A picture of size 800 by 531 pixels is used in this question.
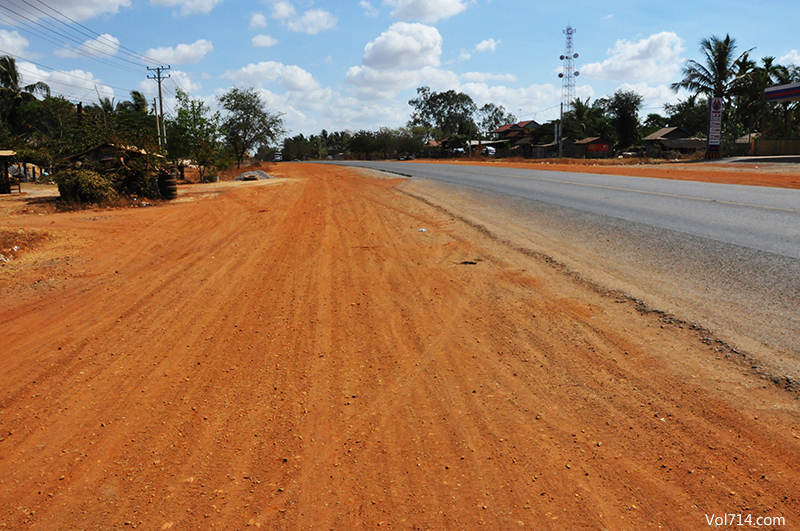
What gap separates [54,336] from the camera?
540 cm

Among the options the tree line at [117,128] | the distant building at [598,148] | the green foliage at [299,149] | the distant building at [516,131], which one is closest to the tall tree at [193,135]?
the tree line at [117,128]

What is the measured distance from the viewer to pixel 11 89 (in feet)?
183

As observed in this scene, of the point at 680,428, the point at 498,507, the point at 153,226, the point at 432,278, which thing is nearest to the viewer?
the point at 498,507

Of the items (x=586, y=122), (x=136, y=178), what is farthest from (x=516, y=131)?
(x=136, y=178)

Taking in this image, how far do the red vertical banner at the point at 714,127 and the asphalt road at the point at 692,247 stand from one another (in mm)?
30233

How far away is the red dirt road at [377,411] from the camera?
2855 millimetres

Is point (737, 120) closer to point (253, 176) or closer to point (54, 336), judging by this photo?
point (253, 176)

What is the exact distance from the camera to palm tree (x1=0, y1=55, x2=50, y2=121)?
182ft

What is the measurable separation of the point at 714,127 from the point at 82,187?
1714 inches

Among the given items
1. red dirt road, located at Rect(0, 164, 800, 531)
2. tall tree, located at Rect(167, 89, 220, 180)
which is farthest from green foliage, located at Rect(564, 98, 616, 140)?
red dirt road, located at Rect(0, 164, 800, 531)

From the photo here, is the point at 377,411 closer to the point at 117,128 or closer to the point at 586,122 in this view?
the point at 117,128

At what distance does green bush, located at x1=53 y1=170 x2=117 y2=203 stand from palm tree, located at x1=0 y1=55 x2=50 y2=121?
160 feet

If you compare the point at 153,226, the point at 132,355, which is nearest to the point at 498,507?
the point at 132,355

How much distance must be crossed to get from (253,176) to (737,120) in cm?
7170
